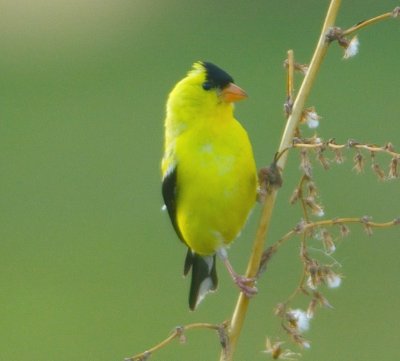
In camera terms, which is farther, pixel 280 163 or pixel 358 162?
pixel 280 163

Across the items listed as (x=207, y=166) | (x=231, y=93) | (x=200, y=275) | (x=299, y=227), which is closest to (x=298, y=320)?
(x=299, y=227)

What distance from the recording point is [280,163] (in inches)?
88.5

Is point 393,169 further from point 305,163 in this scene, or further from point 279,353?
point 279,353

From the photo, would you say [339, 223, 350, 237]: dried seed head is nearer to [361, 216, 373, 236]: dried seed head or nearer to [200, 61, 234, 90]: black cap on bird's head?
[361, 216, 373, 236]: dried seed head

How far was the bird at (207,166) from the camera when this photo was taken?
9.77ft

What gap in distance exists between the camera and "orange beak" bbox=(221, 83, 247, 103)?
3.13 metres

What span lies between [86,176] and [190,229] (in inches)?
239

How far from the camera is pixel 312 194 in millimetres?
2168

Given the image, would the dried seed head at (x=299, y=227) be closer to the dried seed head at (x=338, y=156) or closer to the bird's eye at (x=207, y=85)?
the dried seed head at (x=338, y=156)

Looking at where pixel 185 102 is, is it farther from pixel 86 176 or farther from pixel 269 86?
pixel 269 86

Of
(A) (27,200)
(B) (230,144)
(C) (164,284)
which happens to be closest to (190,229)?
(B) (230,144)

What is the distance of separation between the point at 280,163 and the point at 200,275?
1179 mm

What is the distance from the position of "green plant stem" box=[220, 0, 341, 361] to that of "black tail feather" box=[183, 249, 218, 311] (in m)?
1.07

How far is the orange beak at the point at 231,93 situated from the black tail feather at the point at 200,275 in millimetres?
474
